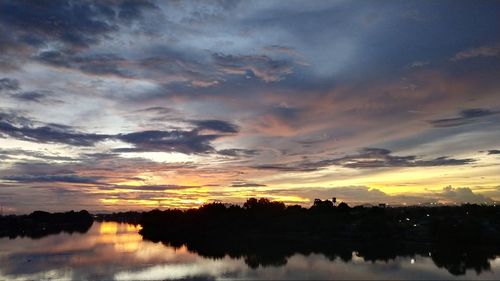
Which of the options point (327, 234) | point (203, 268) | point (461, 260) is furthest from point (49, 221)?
point (461, 260)

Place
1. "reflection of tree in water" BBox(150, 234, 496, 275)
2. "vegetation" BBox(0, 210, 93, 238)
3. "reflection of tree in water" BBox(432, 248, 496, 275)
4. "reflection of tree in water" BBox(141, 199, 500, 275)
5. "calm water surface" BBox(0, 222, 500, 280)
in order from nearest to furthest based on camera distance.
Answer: "calm water surface" BBox(0, 222, 500, 280), "reflection of tree in water" BBox(432, 248, 496, 275), "reflection of tree in water" BBox(150, 234, 496, 275), "reflection of tree in water" BBox(141, 199, 500, 275), "vegetation" BBox(0, 210, 93, 238)

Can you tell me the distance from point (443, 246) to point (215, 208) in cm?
6523

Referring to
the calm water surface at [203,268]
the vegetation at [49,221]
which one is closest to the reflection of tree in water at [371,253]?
the calm water surface at [203,268]

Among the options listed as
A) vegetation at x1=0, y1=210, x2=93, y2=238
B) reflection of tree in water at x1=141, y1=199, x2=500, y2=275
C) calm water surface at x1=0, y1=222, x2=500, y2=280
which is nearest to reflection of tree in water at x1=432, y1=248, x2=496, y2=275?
reflection of tree in water at x1=141, y1=199, x2=500, y2=275

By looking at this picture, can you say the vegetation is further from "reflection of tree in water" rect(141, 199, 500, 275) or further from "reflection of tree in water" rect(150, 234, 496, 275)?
"reflection of tree in water" rect(150, 234, 496, 275)

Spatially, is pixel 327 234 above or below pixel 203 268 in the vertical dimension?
above

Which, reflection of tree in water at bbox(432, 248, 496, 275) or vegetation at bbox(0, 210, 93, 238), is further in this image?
vegetation at bbox(0, 210, 93, 238)

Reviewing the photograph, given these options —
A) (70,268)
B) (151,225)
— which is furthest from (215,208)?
(70,268)

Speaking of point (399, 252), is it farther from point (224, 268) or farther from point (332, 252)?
point (224, 268)

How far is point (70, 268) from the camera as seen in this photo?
46.0m

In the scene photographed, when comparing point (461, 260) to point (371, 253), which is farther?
point (371, 253)

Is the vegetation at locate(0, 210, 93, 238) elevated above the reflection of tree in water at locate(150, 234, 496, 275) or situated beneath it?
elevated above

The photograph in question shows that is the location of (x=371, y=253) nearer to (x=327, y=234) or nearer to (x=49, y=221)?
(x=327, y=234)

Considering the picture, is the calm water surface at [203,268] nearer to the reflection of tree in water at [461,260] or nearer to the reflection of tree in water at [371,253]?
the reflection of tree in water at [461,260]
